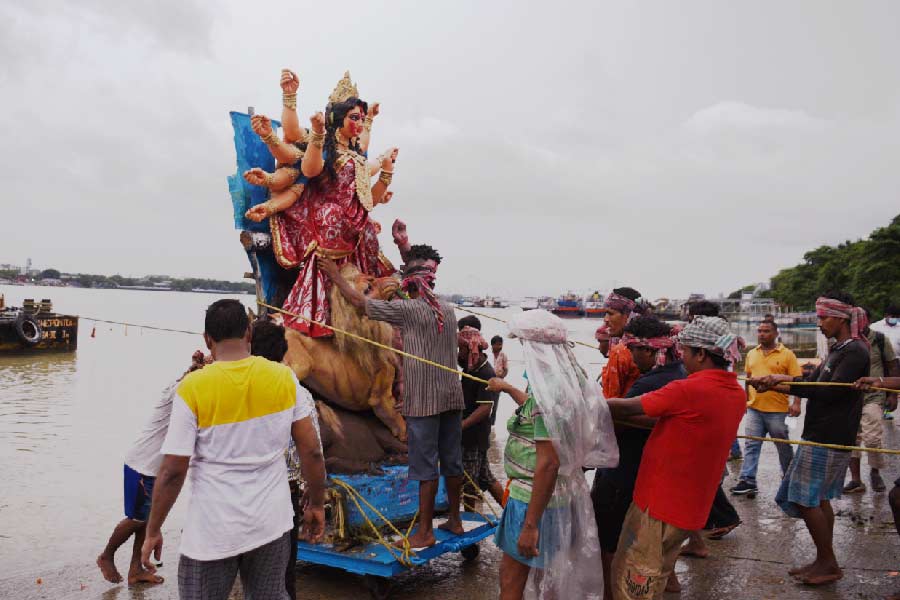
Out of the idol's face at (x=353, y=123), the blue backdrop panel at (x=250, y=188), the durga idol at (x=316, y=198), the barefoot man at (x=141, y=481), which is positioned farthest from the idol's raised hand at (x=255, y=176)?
the barefoot man at (x=141, y=481)

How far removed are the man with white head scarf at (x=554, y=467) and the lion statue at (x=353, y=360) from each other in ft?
7.16

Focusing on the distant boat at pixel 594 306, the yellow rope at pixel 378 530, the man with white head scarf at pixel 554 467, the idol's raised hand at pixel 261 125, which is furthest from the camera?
the distant boat at pixel 594 306

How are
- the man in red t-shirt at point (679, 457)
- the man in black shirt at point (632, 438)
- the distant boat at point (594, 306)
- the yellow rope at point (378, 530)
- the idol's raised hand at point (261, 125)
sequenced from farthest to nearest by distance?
1. the distant boat at point (594, 306)
2. the idol's raised hand at point (261, 125)
3. the yellow rope at point (378, 530)
4. the man in black shirt at point (632, 438)
5. the man in red t-shirt at point (679, 457)

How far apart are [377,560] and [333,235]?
7.85 ft

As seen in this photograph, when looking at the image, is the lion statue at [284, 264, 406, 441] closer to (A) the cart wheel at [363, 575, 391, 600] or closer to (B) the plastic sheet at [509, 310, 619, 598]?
(A) the cart wheel at [363, 575, 391, 600]

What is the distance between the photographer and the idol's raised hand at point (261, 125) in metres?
5.23

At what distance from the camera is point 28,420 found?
47.1 ft

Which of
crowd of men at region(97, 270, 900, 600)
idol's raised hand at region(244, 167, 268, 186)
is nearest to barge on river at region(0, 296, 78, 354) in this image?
idol's raised hand at region(244, 167, 268, 186)

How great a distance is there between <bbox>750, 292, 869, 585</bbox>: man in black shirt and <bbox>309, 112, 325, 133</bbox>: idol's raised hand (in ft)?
11.9

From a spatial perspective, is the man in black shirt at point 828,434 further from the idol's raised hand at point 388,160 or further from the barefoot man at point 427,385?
the idol's raised hand at point 388,160

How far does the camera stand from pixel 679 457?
339 cm

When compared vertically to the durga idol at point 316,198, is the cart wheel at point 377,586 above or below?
below

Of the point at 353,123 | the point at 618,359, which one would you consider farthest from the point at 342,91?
the point at 618,359

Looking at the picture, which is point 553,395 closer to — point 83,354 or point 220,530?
point 220,530
